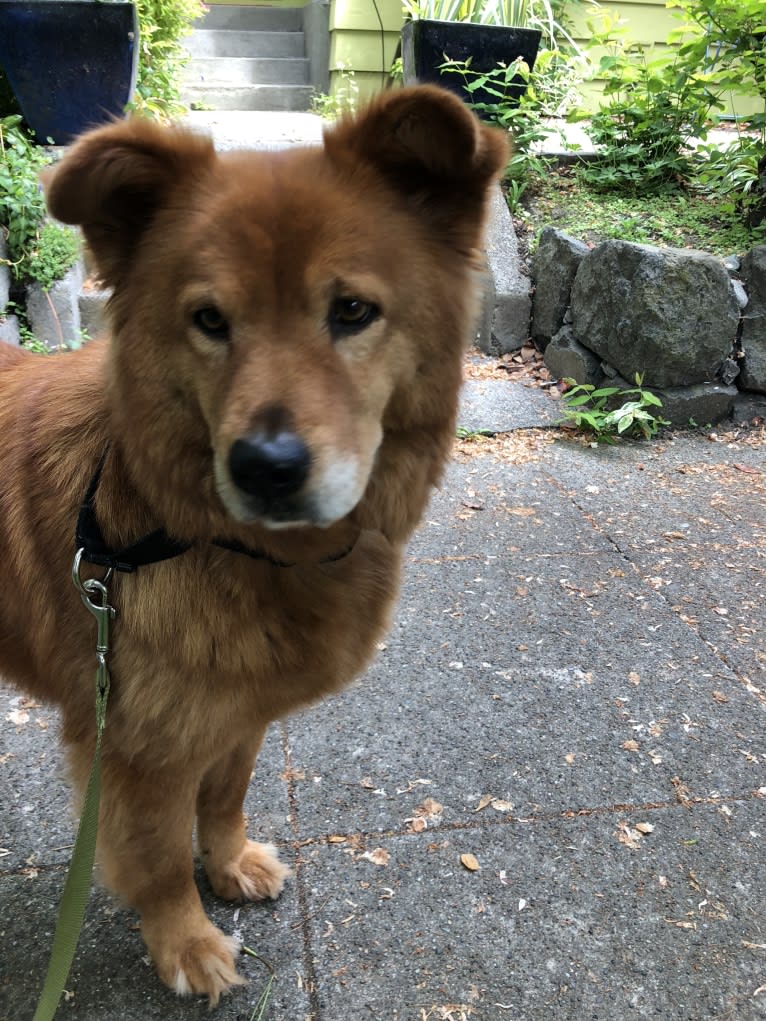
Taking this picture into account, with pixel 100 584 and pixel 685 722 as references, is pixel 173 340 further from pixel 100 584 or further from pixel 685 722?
pixel 685 722

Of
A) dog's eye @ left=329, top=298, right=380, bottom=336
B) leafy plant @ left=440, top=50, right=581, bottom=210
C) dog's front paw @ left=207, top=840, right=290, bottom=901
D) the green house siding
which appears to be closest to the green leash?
dog's front paw @ left=207, top=840, right=290, bottom=901

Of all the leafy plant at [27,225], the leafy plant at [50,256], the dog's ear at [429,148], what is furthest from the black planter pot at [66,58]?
the dog's ear at [429,148]

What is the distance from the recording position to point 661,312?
177 inches

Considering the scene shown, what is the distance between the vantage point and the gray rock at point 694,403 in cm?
474

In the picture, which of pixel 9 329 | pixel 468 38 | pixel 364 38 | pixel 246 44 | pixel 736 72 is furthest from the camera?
pixel 246 44

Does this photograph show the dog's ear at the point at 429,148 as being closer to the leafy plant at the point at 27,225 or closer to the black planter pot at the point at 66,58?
the leafy plant at the point at 27,225

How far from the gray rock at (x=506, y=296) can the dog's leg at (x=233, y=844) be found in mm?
4021

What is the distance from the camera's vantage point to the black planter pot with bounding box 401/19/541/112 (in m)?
5.62

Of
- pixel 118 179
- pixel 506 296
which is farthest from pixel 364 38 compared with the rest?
pixel 118 179

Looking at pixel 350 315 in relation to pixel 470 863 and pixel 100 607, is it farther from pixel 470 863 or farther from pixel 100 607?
pixel 470 863

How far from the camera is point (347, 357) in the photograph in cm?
149

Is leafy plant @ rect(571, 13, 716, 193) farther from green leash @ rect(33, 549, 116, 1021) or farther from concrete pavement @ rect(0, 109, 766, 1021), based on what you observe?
green leash @ rect(33, 549, 116, 1021)

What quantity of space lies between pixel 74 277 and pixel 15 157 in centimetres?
70

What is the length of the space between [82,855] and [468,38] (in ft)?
19.9
